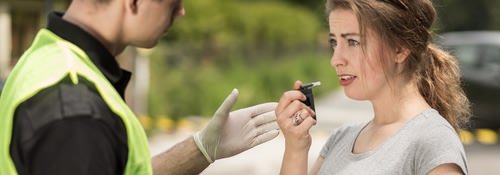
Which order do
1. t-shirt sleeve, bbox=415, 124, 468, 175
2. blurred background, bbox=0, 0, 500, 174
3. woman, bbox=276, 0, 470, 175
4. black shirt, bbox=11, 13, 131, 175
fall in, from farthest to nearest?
1. blurred background, bbox=0, 0, 500, 174
2. woman, bbox=276, 0, 470, 175
3. t-shirt sleeve, bbox=415, 124, 468, 175
4. black shirt, bbox=11, 13, 131, 175

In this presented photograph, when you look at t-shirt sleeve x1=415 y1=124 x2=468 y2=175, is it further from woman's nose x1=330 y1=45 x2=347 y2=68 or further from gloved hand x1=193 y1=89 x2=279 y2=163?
gloved hand x1=193 y1=89 x2=279 y2=163

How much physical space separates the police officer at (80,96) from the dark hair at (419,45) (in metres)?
0.65

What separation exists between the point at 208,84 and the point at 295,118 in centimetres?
1244

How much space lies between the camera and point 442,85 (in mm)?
2752

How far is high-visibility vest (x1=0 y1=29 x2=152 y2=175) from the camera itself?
5.97 feet

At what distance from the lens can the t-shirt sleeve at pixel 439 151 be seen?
2.42 meters

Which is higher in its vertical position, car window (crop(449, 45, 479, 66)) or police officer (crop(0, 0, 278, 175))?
police officer (crop(0, 0, 278, 175))

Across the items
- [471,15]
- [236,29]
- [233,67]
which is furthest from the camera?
[471,15]

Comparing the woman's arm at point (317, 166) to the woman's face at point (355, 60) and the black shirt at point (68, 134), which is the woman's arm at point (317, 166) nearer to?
the woman's face at point (355, 60)

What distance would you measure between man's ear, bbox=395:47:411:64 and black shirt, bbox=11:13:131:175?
3.43 ft

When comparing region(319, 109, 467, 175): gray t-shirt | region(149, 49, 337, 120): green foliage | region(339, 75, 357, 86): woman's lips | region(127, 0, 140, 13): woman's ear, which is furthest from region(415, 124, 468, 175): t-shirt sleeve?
region(149, 49, 337, 120): green foliage

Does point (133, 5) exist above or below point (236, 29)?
above

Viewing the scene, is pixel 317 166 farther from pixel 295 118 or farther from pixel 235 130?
pixel 235 130

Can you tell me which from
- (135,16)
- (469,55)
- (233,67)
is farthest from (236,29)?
(135,16)
